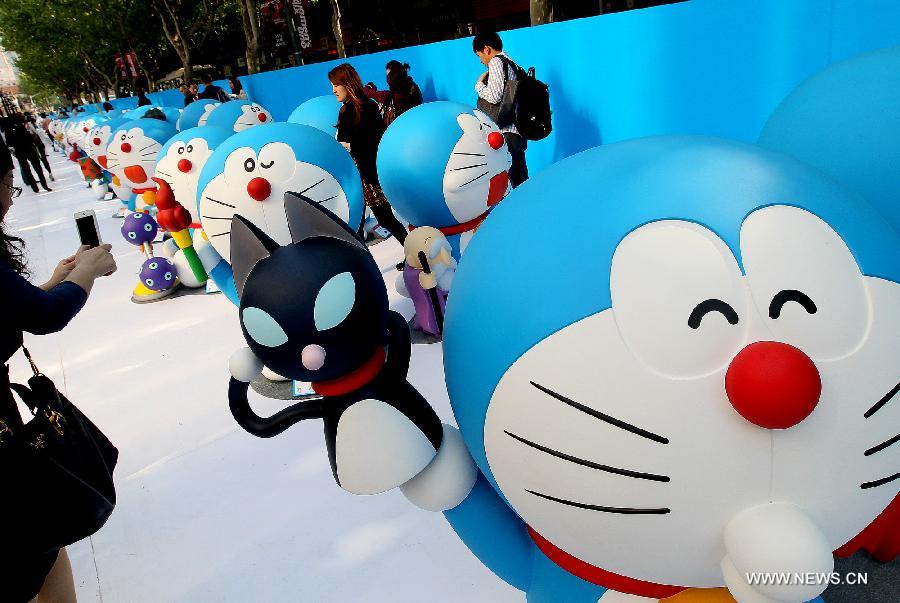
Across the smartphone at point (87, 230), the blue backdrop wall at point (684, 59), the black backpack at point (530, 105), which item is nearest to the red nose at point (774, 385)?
the smartphone at point (87, 230)

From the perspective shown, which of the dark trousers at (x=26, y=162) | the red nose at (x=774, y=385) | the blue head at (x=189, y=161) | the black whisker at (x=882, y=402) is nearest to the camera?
the red nose at (x=774, y=385)

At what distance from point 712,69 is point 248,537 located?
13.8 ft

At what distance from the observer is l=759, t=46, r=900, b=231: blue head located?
1800 millimetres

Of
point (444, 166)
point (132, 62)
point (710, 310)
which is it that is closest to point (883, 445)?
point (710, 310)

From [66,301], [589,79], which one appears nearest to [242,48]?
[589,79]

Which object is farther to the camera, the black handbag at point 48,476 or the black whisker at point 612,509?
the black handbag at point 48,476

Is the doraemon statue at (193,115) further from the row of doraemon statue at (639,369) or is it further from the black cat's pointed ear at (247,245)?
the row of doraemon statue at (639,369)

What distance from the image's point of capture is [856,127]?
→ 73.7 inches

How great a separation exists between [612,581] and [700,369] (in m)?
0.59

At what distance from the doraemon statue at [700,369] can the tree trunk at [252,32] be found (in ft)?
57.5

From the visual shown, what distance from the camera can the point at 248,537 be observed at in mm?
2824

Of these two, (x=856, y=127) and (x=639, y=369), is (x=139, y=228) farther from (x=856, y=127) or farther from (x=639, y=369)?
(x=639, y=369)

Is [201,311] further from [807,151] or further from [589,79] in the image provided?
[807,151]

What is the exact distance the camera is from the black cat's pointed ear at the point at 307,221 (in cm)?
172
